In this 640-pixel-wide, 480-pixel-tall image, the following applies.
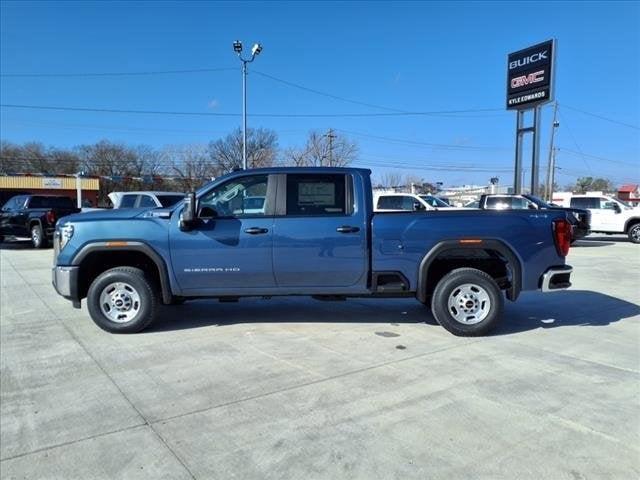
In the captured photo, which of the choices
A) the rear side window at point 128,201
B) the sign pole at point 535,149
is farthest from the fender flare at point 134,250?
the sign pole at point 535,149

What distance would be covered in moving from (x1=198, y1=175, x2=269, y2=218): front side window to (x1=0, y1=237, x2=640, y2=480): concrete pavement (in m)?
1.42

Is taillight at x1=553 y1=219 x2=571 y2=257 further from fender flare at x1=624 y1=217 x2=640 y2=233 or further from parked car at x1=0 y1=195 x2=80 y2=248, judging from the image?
fender flare at x1=624 y1=217 x2=640 y2=233

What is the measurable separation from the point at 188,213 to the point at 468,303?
334 centimetres

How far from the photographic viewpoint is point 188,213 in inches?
233

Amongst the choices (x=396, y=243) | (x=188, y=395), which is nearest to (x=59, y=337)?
(x=188, y=395)

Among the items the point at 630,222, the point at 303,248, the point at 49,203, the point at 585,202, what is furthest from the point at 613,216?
the point at 49,203

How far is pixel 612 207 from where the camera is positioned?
21.4 m

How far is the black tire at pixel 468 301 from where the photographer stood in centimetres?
607

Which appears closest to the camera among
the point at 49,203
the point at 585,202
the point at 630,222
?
the point at 49,203

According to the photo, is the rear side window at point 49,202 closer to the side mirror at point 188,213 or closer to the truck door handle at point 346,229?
the side mirror at point 188,213

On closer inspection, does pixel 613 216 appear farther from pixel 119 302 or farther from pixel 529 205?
pixel 119 302

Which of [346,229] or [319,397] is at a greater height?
[346,229]

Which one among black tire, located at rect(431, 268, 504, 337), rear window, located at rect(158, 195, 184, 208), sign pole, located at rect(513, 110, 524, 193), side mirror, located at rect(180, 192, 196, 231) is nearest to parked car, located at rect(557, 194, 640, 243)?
sign pole, located at rect(513, 110, 524, 193)

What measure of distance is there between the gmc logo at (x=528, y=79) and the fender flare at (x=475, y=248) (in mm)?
23040
